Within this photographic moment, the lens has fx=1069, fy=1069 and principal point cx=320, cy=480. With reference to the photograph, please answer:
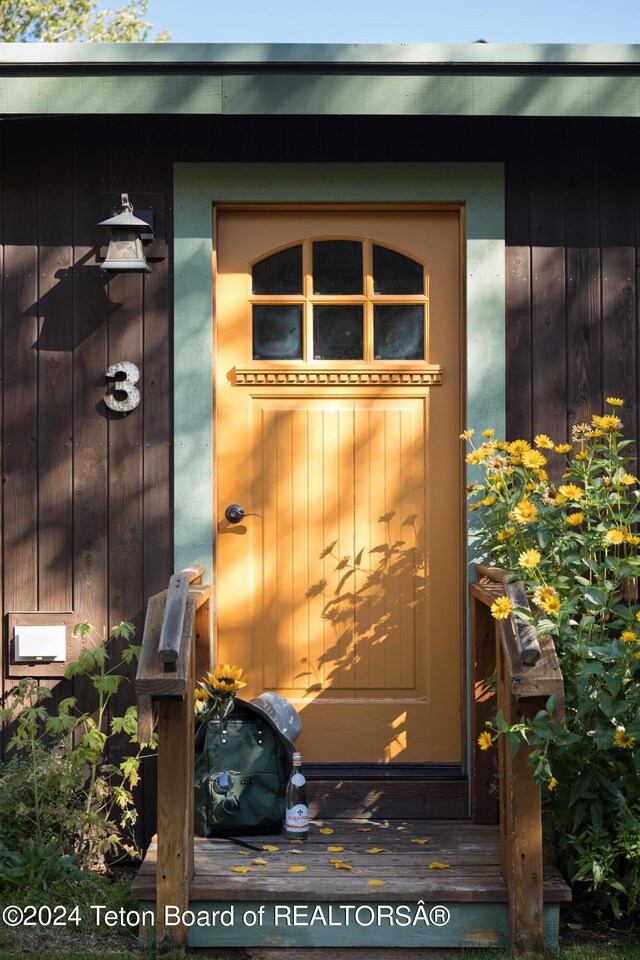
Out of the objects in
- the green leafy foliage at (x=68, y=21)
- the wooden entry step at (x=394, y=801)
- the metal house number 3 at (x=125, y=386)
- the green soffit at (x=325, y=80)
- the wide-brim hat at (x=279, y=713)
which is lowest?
the wooden entry step at (x=394, y=801)

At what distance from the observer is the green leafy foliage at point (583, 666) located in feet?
11.3

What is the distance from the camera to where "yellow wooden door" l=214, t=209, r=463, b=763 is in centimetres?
456

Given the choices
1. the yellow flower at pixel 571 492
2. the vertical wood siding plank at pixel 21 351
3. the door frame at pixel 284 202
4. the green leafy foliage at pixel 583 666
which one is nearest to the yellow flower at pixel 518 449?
the green leafy foliage at pixel 583 666

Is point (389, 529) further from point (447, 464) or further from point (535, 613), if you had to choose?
point (535, 613)

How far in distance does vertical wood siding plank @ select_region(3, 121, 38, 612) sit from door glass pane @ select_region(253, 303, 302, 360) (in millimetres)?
950

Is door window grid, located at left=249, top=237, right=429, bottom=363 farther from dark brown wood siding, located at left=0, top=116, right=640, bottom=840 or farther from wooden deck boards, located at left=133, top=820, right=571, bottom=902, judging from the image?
wooden deck boards, located at left=133, top=820, right=571, bottom=902

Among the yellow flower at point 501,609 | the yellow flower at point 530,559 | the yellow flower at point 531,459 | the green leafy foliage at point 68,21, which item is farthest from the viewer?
the green leafy foliage at point 68,21

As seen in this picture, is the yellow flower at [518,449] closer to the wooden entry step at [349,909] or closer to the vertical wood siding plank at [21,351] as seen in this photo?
the wooden entry step at [349,909]

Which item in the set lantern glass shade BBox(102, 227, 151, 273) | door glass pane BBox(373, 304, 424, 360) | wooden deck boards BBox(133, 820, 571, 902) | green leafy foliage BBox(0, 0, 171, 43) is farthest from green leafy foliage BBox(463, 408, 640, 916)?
green leafy foliage BBox(0, 0, 171, 43)

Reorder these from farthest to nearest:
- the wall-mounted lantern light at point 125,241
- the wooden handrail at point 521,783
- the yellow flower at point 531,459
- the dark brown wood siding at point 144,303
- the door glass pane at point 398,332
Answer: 1. the door glass pane at point 398,332
2. the dark brown wood siding at point 144,303
3. the wall-mounted lantern light at point 125,241
4. the yellow flower at point 531,459
5. the wooden handrail at point 521,783

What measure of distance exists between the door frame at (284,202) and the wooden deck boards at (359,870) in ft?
1.95

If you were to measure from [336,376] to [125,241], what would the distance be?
1.04 meters

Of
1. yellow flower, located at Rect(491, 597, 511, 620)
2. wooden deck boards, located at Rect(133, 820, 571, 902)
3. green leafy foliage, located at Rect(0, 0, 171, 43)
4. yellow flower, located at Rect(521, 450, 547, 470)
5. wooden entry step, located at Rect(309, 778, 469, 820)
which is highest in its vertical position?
green leafy foliage, located at Rect(0, 0, 171, 43)

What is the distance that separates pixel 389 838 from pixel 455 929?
61 cm
